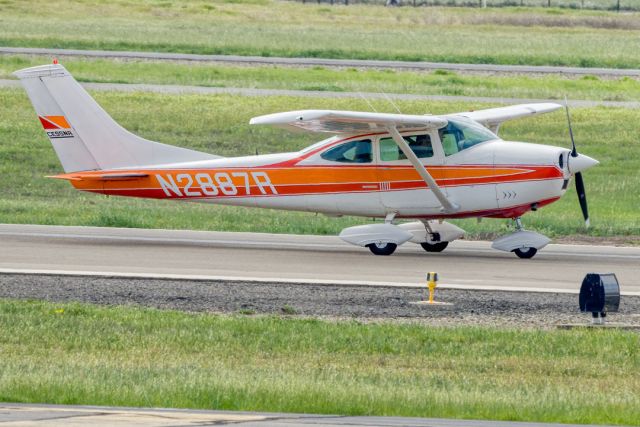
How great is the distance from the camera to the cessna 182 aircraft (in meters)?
20.1

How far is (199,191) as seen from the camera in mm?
20891

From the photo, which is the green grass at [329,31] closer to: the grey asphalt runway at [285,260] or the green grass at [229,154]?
the green grass at [229,154]

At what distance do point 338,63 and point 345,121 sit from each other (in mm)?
30287

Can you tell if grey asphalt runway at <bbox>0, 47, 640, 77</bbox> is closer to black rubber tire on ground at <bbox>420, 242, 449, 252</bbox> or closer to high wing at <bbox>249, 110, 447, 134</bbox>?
black rubber tire on ground at <bbox>420, 242, 449, 252</bbox>

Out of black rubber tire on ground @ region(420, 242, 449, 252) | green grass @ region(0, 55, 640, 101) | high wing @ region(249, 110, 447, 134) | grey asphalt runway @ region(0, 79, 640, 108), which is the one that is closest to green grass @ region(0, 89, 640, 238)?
grey asphalt runway @ region(0, 79, 640, 108)

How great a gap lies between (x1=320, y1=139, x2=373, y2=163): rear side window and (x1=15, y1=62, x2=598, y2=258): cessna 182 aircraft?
2 cm

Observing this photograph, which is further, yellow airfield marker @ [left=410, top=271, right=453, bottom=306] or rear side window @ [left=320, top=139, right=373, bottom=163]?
rear side window @ [left=320, top=139, right=373, bottom=163]

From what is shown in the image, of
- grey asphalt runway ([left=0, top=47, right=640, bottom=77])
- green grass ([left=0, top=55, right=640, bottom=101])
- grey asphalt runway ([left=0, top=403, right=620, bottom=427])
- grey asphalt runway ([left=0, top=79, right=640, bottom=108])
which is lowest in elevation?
grey asphalt runway ([left=0, top=403, right=620, bottom=427])

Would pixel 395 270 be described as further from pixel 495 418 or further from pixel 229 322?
pixel 495 418

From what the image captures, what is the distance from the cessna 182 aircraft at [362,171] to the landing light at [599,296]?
4914 millimetres

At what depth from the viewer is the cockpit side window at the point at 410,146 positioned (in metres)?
20.4

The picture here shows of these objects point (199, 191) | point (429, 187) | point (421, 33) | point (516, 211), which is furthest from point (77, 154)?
point (421, 33)

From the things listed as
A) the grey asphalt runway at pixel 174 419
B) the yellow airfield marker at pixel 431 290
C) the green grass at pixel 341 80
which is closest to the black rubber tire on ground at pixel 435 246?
A: the yellow airfield marker at pixel 431 290

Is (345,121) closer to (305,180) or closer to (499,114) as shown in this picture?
Result: (305,180)
